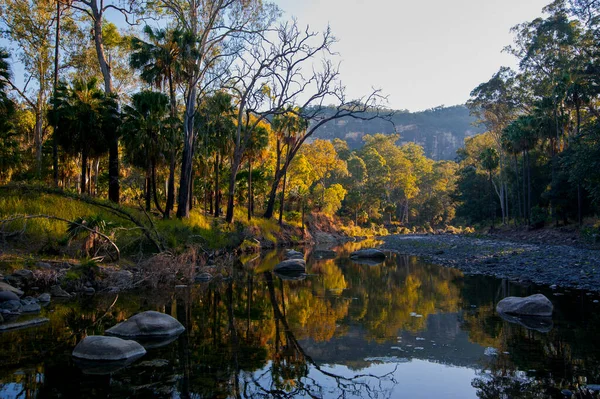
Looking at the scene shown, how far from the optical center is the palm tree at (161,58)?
2598 centimetres

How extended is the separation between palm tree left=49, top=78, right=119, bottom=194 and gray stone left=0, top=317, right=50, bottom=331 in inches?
638

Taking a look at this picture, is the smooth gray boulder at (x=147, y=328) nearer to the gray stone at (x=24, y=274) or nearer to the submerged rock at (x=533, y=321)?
the gray stone at (x=24, y=274)

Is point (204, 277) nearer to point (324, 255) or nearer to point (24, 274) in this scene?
point (24, 274)

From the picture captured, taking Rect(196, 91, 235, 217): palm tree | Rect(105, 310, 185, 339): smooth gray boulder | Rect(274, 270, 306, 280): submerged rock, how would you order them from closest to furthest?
Rect(105, 310, 185, 339): smooth gray boulder < Rect(274, 270, 306, 280): submerged rock < Rect(196, 91, 235, 217): palm tree

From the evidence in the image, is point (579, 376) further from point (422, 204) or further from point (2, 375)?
point (422, 204)

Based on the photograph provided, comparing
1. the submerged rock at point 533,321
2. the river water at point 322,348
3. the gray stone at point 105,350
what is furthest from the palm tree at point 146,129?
the submerged rock at point 533,321

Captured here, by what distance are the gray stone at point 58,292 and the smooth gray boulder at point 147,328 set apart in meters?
5.02

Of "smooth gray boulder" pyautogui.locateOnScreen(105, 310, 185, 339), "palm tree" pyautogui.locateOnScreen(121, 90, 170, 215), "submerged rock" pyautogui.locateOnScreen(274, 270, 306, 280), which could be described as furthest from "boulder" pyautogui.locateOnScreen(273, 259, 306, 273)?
"palm tree" pyautogui.locateOnScreen(121, 90, 170, 215)

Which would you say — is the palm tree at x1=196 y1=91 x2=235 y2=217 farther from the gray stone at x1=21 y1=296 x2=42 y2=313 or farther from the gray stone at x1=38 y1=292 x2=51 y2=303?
the gray stone at x1=21 y1=296 x2=42 y2=313

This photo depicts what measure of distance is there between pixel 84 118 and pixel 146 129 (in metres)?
3.57

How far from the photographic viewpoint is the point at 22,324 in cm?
968

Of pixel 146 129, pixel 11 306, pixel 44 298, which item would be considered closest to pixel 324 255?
pixel 146 129

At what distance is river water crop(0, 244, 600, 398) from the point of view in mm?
6352

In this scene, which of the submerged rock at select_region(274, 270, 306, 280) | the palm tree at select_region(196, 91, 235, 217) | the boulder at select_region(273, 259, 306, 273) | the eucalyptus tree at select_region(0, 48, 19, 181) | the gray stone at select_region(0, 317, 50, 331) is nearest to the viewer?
the gray stone at select_region(0, 317, 50, 331)
